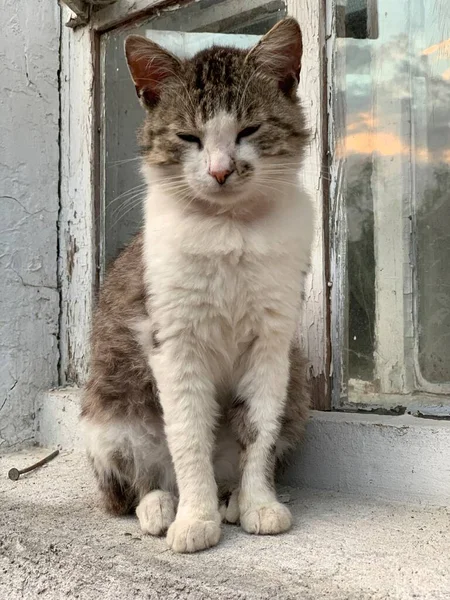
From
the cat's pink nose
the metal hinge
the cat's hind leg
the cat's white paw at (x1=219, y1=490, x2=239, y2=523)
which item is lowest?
the cat's white paw at (x1=219, y1=490, x2=239, y2=523)

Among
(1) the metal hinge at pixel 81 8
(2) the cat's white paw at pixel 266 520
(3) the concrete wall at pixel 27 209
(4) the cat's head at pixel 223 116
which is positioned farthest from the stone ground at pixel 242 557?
(1) the metal hinge at pixel 81 8

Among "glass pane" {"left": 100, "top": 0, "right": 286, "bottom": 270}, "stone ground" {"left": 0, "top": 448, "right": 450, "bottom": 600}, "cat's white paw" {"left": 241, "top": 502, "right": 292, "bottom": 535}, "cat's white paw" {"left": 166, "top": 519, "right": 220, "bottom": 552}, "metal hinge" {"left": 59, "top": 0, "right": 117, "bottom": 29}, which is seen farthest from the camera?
"metal hinge" {"left": 59, "top": 0, "right": 117, "bottom": 29}

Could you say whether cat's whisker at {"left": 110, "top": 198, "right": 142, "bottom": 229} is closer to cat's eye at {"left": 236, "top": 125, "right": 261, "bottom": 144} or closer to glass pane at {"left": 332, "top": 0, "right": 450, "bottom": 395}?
glass pane at {"left": 332, "top": 0, "right": 450, "bottom": 395}

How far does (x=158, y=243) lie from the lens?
1.64 metres

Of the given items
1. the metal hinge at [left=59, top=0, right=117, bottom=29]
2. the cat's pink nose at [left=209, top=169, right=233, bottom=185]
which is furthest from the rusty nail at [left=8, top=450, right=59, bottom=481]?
the metal hinge at [left=59, top=0, right=117, bottom=29]

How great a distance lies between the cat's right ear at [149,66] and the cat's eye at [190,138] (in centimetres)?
21

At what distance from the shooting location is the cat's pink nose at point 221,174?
58.9 inches

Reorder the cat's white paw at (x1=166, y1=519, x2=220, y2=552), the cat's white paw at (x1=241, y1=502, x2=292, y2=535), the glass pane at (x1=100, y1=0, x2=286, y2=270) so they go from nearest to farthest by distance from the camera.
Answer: the cat's white paw at (x1=166, y1=519, x2=220, y2=552) → the cat's white paw at (x1=241, y1=502, x2=292, y2=535) → the glass pane at (x1=100, y1=0, x2=286, y2=270)

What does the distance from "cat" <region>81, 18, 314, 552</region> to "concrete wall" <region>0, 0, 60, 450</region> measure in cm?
82

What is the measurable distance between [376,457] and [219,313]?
2.33 ft

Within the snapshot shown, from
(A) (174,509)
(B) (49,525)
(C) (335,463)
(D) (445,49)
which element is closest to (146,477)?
(A) (174,509)

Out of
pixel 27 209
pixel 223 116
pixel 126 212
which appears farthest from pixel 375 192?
pixel 27 209

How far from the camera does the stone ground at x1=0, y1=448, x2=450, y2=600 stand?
1.24 meters

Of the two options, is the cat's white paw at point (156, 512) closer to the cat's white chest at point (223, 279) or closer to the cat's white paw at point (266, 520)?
the cat's white paw at point (266, 520)
